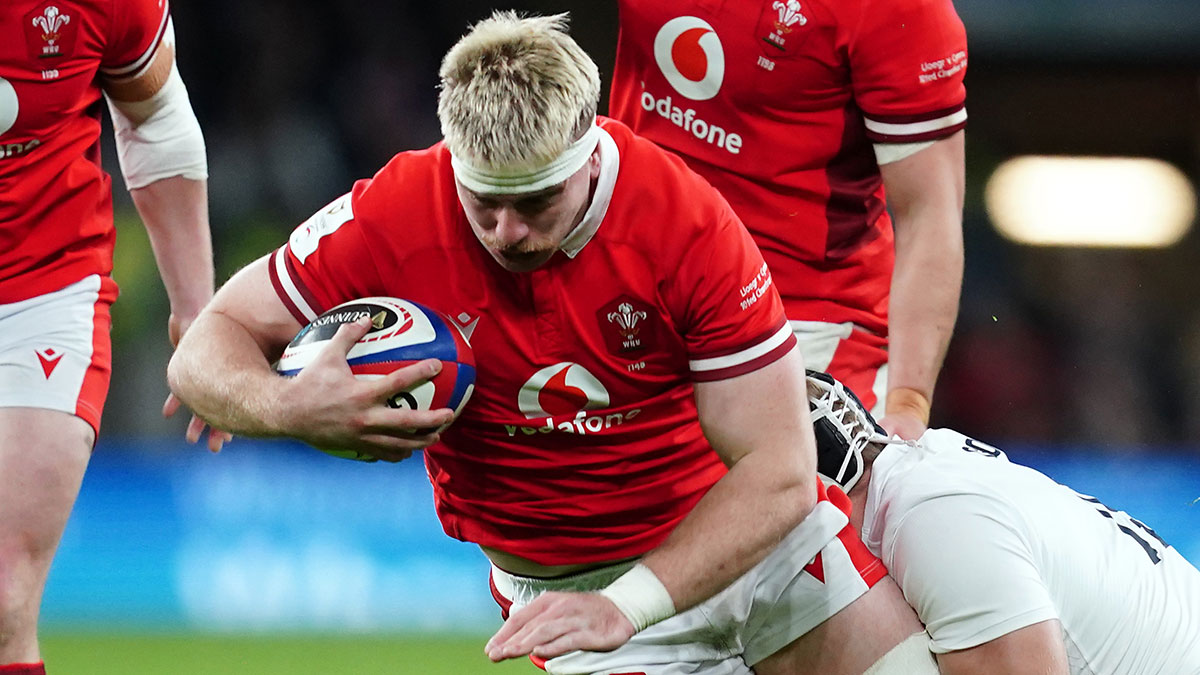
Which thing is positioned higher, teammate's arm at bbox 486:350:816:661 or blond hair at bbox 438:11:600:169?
blond hair at bbox 438:11:600:169

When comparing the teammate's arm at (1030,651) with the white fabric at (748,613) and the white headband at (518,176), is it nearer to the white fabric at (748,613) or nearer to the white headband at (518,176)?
the white fabric at (748,613)

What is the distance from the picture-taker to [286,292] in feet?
9.23

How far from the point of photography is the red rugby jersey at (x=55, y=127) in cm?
339

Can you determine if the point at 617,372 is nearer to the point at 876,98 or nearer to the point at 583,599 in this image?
the point at 583,599

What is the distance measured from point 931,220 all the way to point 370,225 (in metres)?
1.55

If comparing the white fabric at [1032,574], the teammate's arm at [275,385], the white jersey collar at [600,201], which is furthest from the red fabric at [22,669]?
the white fabric at [1032,574]

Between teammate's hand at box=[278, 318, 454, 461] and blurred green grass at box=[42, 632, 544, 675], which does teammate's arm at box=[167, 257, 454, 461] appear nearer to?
teammate's hand at box=[278, 318, 454, 461]

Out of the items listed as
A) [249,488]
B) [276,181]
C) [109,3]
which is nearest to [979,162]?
[276,181]

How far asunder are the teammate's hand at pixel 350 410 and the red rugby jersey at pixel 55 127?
1282mm

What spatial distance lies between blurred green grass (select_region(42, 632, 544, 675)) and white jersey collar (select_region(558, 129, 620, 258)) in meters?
3.00

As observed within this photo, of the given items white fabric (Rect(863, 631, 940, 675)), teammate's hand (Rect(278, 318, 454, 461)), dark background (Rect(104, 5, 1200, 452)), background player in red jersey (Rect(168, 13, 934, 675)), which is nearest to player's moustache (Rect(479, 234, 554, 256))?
background player in red jersey (Rect(168, 13, 934, 675))

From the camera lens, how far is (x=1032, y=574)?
9.09 ft

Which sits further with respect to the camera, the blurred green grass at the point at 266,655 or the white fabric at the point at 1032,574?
the blurred green grass at the point at 266,655

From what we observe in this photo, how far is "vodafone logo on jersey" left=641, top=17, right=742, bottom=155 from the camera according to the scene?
3623 millimetres
